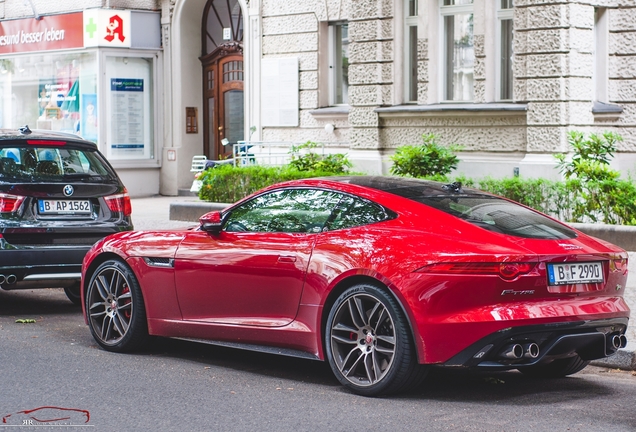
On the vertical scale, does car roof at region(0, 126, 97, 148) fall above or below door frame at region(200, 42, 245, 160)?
Result: below

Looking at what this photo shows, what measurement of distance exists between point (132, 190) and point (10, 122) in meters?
4.65

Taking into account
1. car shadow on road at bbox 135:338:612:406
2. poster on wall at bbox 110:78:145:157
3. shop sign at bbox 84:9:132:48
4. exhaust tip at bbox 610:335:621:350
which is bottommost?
car shadow on road at bbox 135:338:612:406

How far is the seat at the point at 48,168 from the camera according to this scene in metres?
10.0

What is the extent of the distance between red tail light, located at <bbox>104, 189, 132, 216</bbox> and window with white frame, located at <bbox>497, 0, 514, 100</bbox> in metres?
8.62

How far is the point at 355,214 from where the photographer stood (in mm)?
6949

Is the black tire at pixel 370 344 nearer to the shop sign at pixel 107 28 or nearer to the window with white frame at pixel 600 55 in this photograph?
A: the window with white frame at pixel 600 55

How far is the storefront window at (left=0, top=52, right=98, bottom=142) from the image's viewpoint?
23.9 m

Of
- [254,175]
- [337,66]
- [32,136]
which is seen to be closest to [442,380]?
[32,136]

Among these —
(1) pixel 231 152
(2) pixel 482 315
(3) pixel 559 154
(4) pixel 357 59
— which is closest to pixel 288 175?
(4) pixel 357 59

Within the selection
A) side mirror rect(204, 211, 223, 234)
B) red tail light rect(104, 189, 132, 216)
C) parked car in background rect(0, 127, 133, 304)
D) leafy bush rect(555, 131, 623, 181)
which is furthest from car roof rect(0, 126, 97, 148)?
leafy bush rect(555, 131, 623, 181)

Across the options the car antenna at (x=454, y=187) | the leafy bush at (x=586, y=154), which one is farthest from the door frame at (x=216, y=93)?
the car antenna at (x=454, y=187)

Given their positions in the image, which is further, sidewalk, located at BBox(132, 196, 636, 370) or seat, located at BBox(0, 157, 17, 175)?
seat, located at BBox(0, 157, 17, 175)

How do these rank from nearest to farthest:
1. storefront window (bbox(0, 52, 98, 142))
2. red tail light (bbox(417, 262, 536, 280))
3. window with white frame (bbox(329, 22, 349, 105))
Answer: red tail light (bbox(417, 262, 536, 280)) < window with white frame (bbox(329, 22, 349, 105)) < storefront window (bbox(0, 52, 98, 142))

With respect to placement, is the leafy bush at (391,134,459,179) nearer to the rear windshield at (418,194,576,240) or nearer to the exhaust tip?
the rear windshield at (418,194,576,240)
